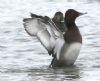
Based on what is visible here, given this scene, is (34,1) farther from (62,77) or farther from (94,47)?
(62,77)

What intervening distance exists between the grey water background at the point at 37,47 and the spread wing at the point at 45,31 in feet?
1.54

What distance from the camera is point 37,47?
14500 mm

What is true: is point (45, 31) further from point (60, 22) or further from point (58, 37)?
point (60, 22)

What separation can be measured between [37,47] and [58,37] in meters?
2.39

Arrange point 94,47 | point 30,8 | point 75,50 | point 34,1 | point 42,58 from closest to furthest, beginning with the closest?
point 75,50, point 42,58, point 94,47, point 30,8, point 34,1

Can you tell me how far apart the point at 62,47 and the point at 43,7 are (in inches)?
316

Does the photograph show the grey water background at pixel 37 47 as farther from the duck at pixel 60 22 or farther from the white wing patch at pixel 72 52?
the duck at pixel 60 22

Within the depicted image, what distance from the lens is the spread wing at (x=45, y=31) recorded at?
471 inches

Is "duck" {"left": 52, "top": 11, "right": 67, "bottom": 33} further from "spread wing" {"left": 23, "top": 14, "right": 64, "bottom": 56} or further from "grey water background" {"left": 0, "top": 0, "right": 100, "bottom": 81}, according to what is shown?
"spread wing" {"left": 23, "top": 14, "right": 64, "bottom": 56}

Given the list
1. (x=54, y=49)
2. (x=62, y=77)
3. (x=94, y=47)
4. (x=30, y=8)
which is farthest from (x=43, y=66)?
(x=30, y=8)

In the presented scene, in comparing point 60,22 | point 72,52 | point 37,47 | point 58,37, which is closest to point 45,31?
point 58,37

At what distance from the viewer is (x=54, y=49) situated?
12320 mm

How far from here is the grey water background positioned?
1144 cm

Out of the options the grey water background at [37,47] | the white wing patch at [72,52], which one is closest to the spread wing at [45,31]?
the white wing patch at [72,52]
